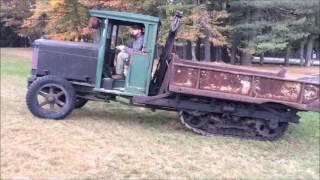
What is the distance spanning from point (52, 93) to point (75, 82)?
38 cm

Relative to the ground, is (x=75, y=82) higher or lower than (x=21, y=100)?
higher

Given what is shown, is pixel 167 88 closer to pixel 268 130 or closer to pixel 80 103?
pixel 268 130

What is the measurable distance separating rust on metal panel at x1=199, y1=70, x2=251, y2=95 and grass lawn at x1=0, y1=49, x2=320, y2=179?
689 millimetres

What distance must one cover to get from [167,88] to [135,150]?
1.45 meters

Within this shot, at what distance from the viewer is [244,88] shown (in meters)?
6.98

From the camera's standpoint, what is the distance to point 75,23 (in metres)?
4.49

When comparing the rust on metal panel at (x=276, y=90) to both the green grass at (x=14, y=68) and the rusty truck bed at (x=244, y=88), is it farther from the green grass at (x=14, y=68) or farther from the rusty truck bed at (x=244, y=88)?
the green grass at (x=14, y=68)

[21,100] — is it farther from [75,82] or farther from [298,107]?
[298,107]

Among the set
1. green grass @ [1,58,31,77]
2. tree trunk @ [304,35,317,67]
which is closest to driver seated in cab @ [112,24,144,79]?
tree trunk @ [304,35,317,67]

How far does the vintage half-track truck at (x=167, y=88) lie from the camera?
6887 millimetres

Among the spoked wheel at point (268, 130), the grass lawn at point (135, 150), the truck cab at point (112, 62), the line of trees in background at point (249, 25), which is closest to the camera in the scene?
the line of trees in background at point (249, 25)

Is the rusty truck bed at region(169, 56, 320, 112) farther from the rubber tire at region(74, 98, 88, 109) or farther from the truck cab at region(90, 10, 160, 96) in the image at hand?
the rubber tire at region(74, 98, 88, 109)

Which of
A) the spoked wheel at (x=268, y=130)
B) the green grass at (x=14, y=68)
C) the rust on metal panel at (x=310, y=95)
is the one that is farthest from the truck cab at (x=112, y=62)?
the green grass at (x=14, y=68)

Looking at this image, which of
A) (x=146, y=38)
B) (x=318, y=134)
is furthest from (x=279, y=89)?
(x=146, y=38)
